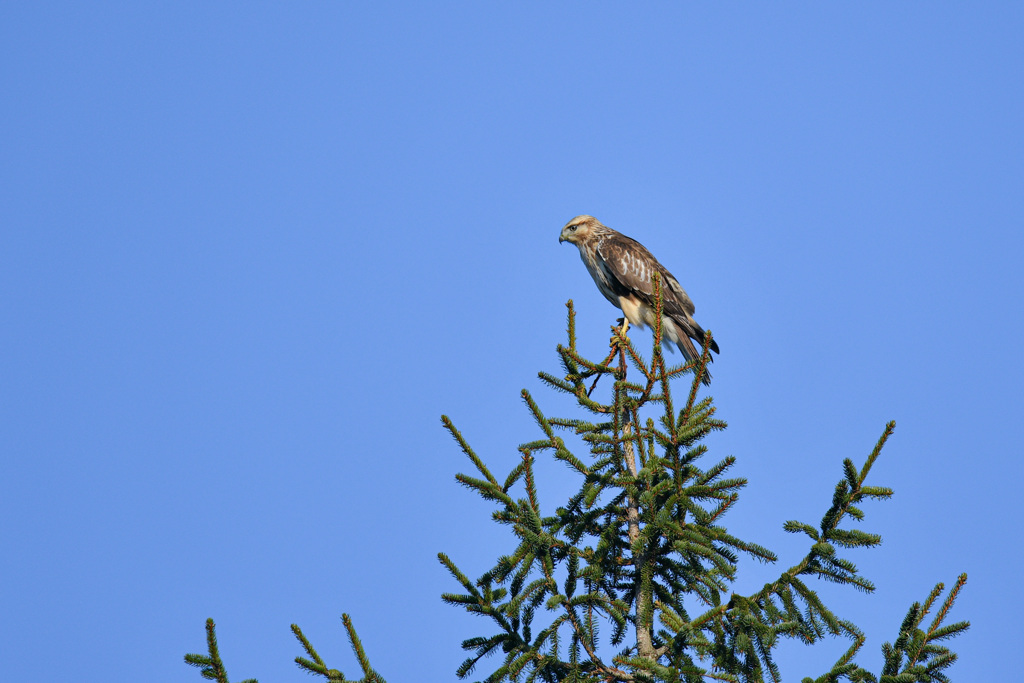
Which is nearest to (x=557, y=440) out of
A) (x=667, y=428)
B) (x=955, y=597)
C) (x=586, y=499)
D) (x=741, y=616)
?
(x=586, y=499)

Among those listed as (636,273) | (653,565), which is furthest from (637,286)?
(653,565)

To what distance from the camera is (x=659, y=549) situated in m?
5.16

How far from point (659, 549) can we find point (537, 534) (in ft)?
2.51

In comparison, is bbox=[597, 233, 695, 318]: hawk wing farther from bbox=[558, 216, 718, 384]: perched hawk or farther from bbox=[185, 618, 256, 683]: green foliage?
bbox=[185, 618, 256, 683]: green foliage

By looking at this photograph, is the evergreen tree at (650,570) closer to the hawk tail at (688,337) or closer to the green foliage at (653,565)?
the green foliage at (653,565)

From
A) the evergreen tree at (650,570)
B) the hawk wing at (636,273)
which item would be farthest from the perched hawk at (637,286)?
the evergreen tree at (650,570)

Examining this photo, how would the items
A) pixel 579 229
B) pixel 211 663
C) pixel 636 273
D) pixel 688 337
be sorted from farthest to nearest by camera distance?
pixel 579 229
pixel 636 273
pixel 688 337
pixel 211 663

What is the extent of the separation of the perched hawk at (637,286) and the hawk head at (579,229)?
0.18 m

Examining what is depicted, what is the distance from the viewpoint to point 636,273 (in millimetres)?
9844

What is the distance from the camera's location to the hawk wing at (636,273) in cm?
960

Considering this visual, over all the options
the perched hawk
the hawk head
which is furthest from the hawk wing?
the hawk head

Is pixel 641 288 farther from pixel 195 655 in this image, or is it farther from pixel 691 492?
pixel 195 655

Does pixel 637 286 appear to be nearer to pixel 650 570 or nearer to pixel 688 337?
pixel 688 337

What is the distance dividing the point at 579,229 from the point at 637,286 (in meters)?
1.80
